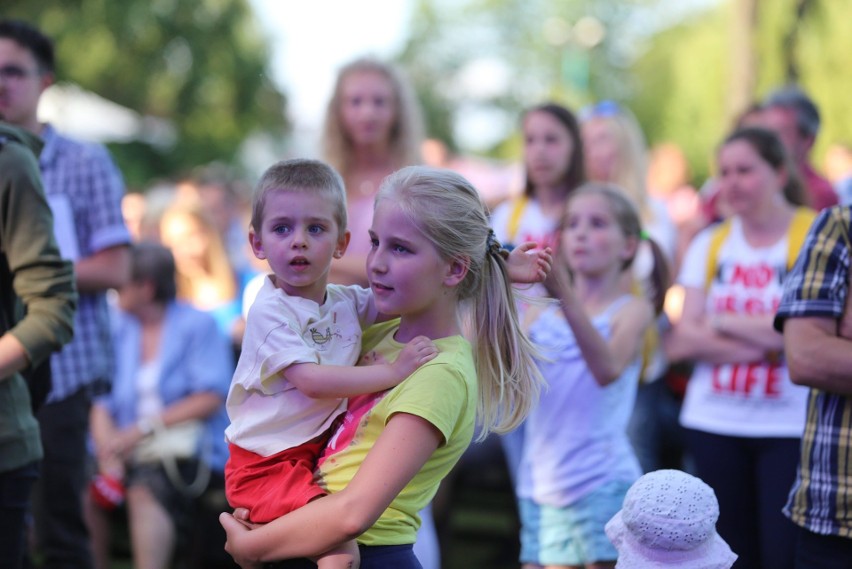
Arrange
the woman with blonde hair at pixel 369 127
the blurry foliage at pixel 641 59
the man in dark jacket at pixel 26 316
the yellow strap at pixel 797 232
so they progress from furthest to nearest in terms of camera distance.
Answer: the blurry foliage at pixel 641 59 → the woman with blonde hair at pixel 369 127 → the yellow strap at pixel 797 232 → the man in dark jacket at pixel 26 316

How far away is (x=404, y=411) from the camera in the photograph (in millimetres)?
2383

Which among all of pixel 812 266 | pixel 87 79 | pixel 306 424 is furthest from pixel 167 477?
pixel 87 79

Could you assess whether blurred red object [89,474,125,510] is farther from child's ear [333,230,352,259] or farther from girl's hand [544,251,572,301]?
child's ear [333,230,352,259]

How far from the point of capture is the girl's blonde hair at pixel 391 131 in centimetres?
478

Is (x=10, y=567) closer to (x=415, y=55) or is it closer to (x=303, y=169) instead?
(x=303, y=169)

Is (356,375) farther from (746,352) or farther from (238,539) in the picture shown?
(746,352)

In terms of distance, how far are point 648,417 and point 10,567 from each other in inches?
140

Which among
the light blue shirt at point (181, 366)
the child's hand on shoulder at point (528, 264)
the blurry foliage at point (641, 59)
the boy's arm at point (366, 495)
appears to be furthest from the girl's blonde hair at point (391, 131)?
the blurry foliage at point (641, 59)

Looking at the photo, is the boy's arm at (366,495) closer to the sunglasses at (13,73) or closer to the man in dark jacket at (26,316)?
the man in dark jacket at (26,316)

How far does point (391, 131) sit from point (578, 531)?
A: 2.01 metres

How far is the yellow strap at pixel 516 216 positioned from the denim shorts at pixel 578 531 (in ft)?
4.58

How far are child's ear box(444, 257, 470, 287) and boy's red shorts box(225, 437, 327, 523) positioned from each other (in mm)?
514

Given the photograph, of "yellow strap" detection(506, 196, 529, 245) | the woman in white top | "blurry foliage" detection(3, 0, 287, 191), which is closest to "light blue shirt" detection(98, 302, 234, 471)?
"yellow strap" detection(506, 196, 529, 245)

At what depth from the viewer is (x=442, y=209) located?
254cm
